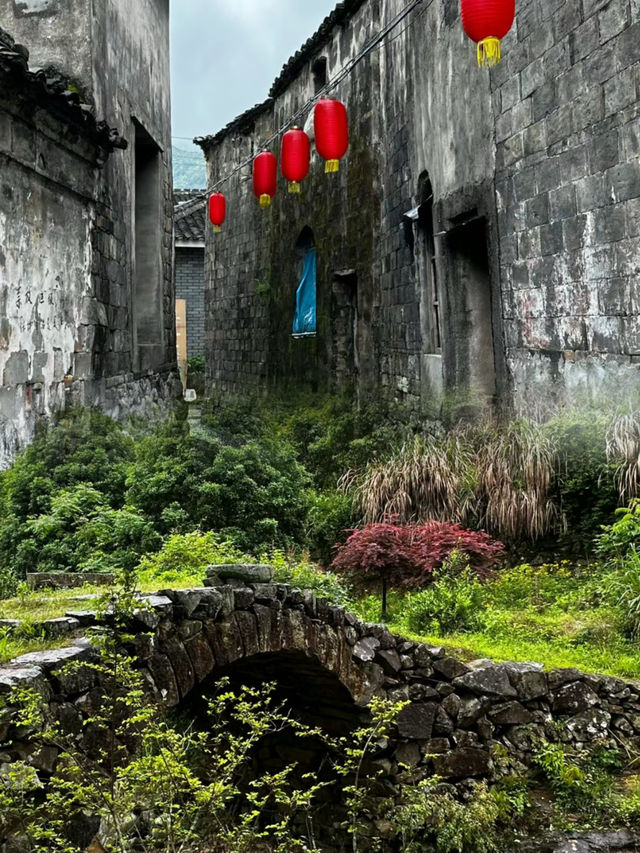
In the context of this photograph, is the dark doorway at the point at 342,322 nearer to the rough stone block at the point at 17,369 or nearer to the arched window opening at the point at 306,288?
the arched window opening at the point at 306,288

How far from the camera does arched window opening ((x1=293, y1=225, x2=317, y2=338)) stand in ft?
56.1

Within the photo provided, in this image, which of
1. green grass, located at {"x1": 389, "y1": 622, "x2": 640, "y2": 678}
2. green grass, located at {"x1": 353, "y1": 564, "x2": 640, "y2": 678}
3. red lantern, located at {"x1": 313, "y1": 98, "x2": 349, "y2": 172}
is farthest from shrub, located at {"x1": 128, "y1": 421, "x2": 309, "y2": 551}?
red lantern, located at {"x1": 313, "y1": 98, "x2": 349, "y2": 172}

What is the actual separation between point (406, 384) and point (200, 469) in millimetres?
4249

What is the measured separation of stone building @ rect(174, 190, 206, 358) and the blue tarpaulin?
10.7 meters

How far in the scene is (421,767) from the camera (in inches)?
278

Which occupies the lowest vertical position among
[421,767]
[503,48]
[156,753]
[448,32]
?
[421,767]

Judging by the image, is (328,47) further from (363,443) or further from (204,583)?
(204,583)

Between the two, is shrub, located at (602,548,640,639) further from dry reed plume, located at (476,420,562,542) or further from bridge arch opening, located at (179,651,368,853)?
bridge arch opening, located at (179,651,368,853)

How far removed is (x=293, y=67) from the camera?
17.6 metres

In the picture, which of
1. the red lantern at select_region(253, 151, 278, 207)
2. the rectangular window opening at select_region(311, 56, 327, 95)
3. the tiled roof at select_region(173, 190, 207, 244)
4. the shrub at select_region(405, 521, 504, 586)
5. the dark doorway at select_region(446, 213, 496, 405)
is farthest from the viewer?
the tiled roof at select_region(173, 190, 207, 244)

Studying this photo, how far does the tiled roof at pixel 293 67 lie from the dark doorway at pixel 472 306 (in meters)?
5.05

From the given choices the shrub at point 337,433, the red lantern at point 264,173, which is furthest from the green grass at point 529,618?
the red lantern at point 264,173

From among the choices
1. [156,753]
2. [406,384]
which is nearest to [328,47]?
[406,384]

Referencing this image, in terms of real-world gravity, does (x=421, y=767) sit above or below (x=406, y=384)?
below
